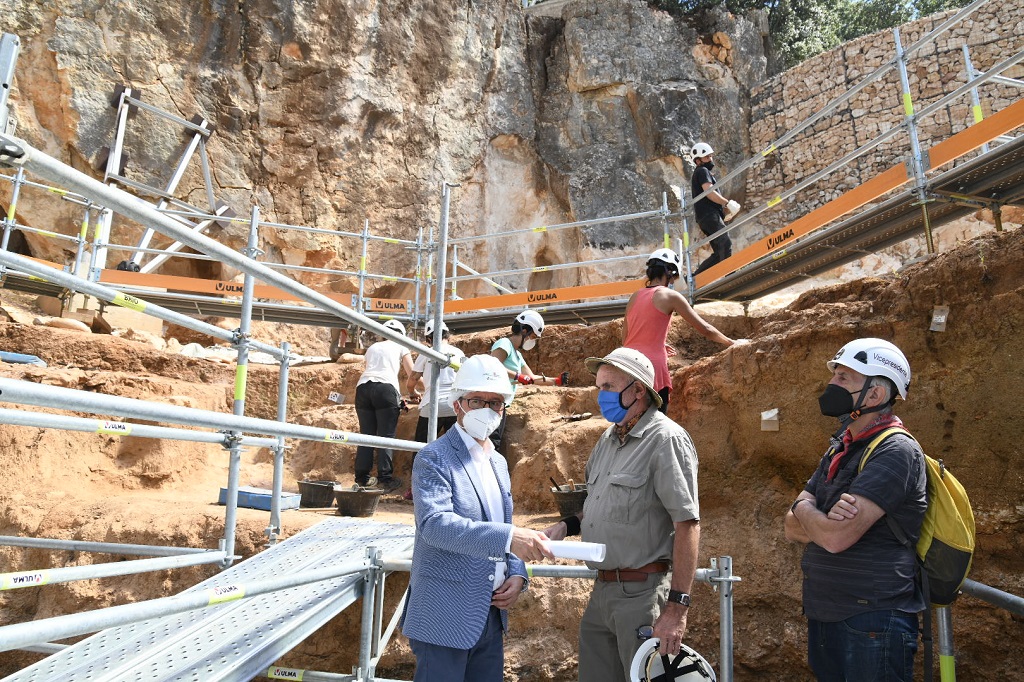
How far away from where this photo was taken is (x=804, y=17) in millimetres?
20406

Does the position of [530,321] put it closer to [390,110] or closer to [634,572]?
[634,572]

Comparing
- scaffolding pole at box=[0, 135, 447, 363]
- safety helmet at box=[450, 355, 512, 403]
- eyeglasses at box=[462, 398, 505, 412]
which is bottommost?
eyeglasses at box=[462, 398, 505, 412]

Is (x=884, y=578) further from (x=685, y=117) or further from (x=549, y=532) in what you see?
(x=685, y=117)

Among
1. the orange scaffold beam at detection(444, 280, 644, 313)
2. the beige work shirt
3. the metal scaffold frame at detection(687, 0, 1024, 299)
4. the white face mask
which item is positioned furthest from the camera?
the orange scaffold beam at detection(444, 280, 644, 313)

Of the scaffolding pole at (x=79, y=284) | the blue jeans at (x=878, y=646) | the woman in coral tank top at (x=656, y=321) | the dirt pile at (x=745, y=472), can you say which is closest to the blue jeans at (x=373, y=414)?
the dirt pile at (x=745, y=472)

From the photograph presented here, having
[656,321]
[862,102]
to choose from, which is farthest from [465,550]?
[862,102]

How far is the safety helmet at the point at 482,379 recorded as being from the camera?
9.61 feet

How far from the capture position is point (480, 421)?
291 centimetres

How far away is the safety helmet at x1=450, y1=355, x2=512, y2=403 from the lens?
2.93m

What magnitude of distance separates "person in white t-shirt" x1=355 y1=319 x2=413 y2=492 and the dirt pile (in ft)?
1.18

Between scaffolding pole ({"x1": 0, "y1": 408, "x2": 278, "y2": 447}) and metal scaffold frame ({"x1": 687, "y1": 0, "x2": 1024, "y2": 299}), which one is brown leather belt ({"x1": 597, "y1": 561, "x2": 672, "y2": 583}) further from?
metal scaffold frame ({"x1": 687, "y1": 0, "x2": 1024, "y2": 299})

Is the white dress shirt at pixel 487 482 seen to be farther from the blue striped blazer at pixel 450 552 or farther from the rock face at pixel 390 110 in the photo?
the rock face at pixel 390 110

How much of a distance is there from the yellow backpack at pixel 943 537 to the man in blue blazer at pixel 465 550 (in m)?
1.36

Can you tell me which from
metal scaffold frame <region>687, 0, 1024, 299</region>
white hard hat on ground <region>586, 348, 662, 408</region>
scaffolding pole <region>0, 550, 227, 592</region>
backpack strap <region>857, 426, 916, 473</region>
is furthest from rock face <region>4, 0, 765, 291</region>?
backpack strap <region>857, 426, 916, 473</region>
